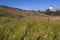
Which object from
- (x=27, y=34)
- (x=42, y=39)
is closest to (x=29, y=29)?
(x=27, y=34)

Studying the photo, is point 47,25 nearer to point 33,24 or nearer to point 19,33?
point 33,24

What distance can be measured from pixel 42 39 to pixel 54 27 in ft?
3.22

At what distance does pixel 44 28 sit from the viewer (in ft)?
33.5

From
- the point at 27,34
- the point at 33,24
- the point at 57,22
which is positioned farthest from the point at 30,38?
the point at 57,22

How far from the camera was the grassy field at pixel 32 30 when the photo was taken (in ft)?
32.0

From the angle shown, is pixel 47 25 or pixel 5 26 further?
pixel 5 26

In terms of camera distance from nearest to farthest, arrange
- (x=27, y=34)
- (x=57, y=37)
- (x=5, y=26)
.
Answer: (x=57, y=37)
(x=27, y=34)
(x=5, y=26)

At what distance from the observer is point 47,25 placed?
34.1 ft

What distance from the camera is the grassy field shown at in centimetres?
976

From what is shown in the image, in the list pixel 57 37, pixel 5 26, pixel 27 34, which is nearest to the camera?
pixel 57 37

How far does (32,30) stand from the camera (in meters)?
10.3

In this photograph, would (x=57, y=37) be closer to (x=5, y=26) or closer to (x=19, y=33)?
(x=19, y=33)

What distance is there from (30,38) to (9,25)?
1857mm

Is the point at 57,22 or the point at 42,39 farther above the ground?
the point at 57,22
